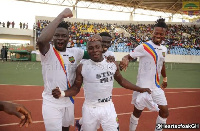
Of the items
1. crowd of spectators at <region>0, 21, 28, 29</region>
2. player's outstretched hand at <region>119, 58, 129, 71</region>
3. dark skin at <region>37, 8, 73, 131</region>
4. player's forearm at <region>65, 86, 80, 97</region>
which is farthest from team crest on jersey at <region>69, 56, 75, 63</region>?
crowd of spectators at <region>0, 21, 28, 29</region>

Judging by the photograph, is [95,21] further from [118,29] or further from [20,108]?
[20,108]

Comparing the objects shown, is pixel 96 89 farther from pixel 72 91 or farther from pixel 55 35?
pixel 55 35

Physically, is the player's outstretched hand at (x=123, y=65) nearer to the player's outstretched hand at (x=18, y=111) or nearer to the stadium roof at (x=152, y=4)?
the player's outstretched hand at (x=18, y=111)

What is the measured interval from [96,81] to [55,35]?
92 centimetres

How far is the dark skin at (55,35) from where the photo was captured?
8.77ft

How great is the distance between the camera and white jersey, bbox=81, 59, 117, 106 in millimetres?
3039

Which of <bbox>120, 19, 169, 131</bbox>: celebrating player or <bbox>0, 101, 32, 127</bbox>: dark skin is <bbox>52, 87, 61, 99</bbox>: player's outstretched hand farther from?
<bbox>120, 19, 169, 131</bbox>: celebrating player

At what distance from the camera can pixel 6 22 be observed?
3747cm

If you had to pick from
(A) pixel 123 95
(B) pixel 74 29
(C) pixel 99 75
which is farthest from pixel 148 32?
(C) pixel 99 75

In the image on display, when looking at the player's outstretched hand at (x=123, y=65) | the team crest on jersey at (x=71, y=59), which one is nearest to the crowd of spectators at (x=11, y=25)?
the player's outstretched hand at (x=123, y=65)

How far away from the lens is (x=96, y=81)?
304 centimetres

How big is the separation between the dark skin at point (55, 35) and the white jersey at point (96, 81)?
463 mm

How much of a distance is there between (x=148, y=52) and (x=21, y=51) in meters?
26.3

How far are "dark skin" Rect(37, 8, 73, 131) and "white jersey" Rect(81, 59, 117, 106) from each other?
18.2 inches
